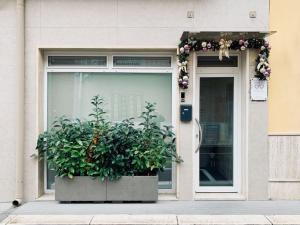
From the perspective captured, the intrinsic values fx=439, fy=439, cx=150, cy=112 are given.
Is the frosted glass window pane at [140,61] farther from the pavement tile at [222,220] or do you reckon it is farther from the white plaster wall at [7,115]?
the pavement tile at [222,220]

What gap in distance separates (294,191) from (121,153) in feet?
10.2

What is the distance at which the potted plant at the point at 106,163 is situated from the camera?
7.34 meters

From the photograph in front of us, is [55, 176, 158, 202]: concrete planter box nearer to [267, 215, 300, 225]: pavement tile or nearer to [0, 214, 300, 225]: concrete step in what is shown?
[0, 214, 300, 225]: concrete step

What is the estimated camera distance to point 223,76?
808cm

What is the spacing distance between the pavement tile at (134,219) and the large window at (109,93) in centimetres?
156

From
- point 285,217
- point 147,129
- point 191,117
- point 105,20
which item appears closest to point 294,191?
point 285,217

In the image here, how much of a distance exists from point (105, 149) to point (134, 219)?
1.35 metres

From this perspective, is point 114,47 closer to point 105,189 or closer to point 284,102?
point 105,189

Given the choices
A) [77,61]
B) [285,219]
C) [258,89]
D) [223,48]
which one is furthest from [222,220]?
[77,61]

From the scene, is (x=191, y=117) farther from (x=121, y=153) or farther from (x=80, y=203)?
(x=80, y=203)

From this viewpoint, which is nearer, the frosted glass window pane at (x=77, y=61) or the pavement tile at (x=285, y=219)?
the pavement tile at (x=285, y=219)

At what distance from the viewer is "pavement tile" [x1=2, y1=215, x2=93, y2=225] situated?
636 centimetres

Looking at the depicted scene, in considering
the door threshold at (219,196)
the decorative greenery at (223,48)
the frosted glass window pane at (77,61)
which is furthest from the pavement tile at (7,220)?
the decorative greenery at (223,48)

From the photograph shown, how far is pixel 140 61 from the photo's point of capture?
804 centimetres
